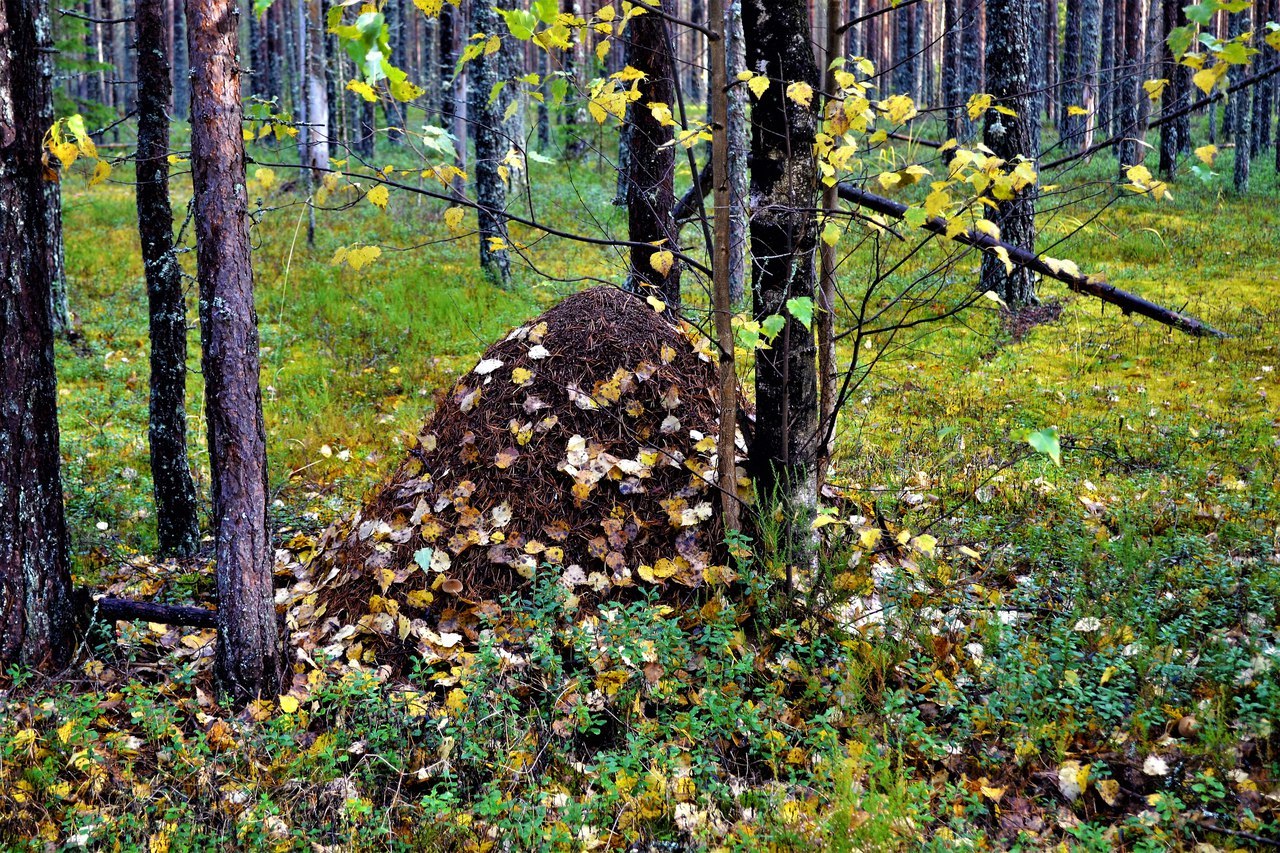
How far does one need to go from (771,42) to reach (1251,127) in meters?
20.7

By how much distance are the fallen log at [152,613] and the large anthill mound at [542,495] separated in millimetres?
454

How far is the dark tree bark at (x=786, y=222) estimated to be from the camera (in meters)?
3.92

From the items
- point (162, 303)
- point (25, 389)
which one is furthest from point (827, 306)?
point (162, 303)

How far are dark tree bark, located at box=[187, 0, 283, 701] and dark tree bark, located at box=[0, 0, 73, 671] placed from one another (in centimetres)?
94

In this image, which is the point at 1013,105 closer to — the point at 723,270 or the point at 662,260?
the point at 723,270

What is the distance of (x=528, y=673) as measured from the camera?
390cm

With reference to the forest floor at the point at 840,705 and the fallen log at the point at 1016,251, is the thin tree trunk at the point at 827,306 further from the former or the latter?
the forest floor at the point at 840,705

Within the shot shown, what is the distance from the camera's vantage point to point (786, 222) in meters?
3.98

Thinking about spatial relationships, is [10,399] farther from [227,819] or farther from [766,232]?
[766,232]

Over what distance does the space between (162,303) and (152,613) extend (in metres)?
2.09

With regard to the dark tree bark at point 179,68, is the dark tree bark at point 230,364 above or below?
below

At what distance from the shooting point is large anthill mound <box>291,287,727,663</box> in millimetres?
4324

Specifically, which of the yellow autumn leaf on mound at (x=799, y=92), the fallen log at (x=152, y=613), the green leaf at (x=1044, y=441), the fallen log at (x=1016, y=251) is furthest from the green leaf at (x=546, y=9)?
the fallen log at (x=152, y=613)

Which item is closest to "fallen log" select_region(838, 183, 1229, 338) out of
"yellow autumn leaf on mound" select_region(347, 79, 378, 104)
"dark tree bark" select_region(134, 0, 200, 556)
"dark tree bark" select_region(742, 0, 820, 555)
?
"dark tree bark" select_region(742, 0, 820, 555)
